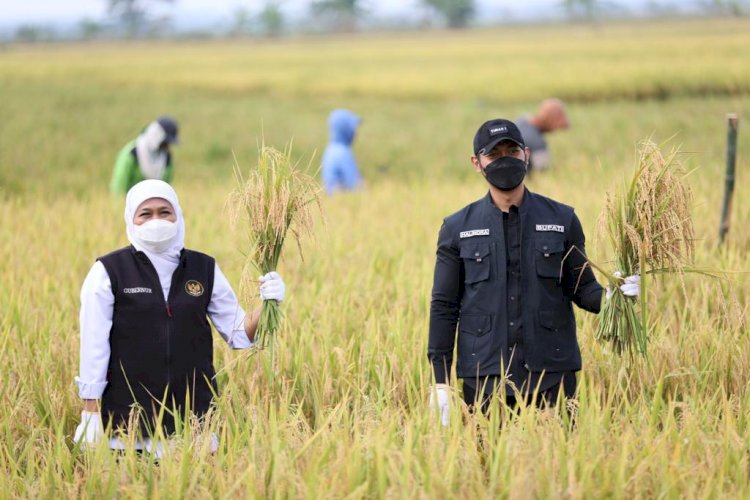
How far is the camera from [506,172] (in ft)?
10.9

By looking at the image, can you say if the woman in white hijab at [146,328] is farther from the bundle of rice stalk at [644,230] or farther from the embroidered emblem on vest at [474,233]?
the bundle of rice stalk at [644,230]

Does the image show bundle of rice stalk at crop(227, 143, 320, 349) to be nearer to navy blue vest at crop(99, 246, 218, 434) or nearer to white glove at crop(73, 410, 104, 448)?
navy blue vest at crop(99, 246, 218, 434)

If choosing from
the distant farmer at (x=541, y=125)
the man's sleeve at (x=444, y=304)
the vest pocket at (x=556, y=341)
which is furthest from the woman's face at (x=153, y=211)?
the distant farmer at (x=541, y=125)

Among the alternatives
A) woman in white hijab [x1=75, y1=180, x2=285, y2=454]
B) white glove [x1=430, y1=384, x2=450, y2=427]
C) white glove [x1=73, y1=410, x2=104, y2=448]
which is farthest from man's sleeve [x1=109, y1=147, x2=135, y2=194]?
white glove [x1=430, y1=384, x2=450, y2=427]

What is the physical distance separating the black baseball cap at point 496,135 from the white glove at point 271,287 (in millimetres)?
873

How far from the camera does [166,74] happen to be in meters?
34.1

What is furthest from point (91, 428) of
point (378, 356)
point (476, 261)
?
point (476, 261)

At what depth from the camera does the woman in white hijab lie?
3.24 meters

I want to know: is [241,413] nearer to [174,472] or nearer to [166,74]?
[174,472]

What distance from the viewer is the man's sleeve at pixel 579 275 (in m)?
3.48

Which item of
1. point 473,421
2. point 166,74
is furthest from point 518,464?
point 166,74

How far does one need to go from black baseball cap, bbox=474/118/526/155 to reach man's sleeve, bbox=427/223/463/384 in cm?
33

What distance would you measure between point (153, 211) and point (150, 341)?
1.49 ft

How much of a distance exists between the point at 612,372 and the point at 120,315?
1.89 metres
